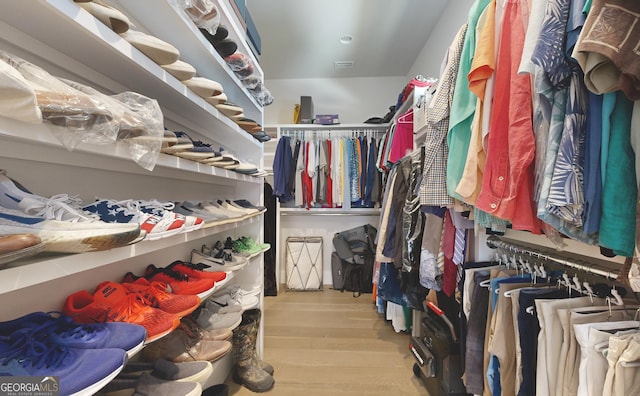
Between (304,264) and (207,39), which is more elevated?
(207,39)

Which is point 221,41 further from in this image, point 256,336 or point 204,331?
point 256,336

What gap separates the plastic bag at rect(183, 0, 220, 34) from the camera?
99 centimetres

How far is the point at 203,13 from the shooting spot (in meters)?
1.04

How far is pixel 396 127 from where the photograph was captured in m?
2.31

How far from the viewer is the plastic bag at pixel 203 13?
0.99 metres

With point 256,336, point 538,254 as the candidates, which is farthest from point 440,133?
point 256,336

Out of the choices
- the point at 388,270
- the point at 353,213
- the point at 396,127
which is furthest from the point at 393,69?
the point at 388,270

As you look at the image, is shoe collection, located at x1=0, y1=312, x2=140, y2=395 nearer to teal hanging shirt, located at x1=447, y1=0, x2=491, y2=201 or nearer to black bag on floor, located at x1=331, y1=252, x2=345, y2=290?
teal hanging shirt, located at x1=447, y1=0, x2=491, y2=201

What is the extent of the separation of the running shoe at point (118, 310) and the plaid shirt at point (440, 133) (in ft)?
3.33

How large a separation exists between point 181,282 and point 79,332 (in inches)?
16.1

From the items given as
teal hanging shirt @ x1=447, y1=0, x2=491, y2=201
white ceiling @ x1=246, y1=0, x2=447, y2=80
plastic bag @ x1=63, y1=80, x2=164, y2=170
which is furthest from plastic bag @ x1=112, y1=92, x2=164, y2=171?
white ceiling @ x1=246, y1=0, x2=447, y2=80

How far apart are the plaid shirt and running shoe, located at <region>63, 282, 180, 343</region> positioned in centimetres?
101

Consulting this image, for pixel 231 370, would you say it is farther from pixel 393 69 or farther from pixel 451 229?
pixel 393 69

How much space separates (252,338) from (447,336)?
1.00 meters
